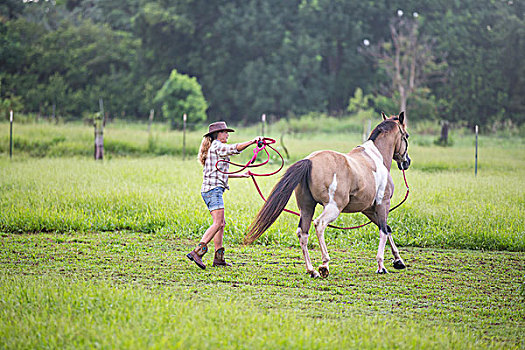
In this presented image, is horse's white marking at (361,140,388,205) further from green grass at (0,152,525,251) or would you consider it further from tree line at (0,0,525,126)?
tree line at (0,0,525,126)

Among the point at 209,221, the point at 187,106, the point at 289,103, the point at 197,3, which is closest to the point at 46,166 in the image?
the point at 209,221

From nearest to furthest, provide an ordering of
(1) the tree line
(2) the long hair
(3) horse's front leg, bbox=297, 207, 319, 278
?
(3) horse's front leg, bbox=297, 207, 319, 278 → (2) the long hair → (1) the tree line

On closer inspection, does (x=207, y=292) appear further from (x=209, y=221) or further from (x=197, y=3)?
(x=197, y=3)

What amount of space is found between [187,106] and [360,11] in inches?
754

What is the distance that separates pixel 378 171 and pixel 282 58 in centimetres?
3786

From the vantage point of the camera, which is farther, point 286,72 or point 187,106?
point 286,72

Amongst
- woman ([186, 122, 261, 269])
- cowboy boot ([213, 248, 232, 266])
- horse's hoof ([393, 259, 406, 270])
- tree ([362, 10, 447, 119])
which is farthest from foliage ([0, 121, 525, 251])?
tree ([362, 10, 447, 119])

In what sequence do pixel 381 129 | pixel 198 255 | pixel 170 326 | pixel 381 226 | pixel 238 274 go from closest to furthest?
pixel 170 326
pixel 238 274
pixel 198 255
pixel 381 226
pixel 381 129

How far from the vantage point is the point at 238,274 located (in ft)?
21.2

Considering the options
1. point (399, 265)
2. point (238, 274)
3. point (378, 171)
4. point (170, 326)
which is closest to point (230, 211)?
point (238, 274)

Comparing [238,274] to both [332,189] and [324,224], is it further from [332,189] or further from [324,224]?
[332,189]

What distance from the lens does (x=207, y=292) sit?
5566 mm

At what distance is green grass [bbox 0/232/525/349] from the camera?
4.07 m

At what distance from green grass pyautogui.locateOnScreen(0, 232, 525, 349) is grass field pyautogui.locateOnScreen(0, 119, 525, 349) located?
16 mm
